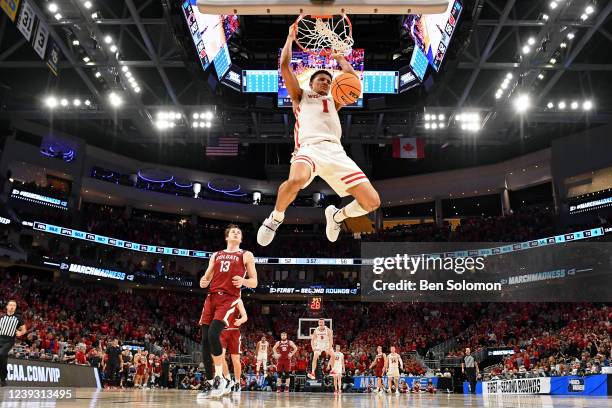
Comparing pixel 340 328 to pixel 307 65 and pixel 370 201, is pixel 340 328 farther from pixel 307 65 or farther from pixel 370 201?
pixel 370 201

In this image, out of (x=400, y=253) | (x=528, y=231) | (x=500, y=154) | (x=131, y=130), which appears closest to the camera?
(x=131, y=130)

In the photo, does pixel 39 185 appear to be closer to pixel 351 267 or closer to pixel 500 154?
pixel 351 267

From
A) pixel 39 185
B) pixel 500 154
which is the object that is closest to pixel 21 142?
pixel 39 185

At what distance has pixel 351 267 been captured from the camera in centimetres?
4272

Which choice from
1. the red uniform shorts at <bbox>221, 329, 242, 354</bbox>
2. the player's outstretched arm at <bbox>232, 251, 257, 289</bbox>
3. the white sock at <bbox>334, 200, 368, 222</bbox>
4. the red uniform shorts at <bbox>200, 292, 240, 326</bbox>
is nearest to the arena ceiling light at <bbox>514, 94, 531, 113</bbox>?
the white sock at <bbox>334, 200, 368, 222</bbox>

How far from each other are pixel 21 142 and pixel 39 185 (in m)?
2.88

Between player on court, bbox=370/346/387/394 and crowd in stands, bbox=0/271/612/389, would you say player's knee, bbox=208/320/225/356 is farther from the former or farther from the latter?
crowd in stands, bbox=0/271/612/389

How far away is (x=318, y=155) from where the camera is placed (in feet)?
19.7

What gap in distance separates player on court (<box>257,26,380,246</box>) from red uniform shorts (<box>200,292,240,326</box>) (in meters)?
1.21

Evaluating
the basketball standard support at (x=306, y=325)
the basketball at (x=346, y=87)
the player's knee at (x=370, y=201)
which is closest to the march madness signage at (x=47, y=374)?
the player's knee at (x=370, y=201)

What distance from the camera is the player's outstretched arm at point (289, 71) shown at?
6.19m

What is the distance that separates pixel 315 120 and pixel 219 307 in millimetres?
2774

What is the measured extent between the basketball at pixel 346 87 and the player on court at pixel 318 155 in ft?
0.30

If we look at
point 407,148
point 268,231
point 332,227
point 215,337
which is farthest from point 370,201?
point 407,148
